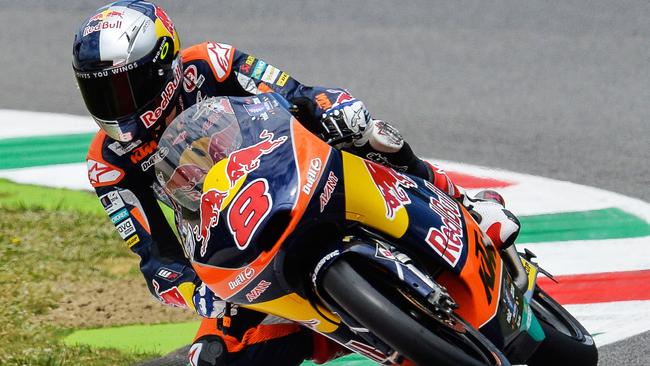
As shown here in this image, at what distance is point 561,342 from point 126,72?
192cm

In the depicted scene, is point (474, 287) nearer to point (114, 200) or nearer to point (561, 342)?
point (561, 342)

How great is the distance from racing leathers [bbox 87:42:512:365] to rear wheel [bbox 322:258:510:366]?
2.68 ft

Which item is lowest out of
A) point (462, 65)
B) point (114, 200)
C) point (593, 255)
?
point (462, 65)

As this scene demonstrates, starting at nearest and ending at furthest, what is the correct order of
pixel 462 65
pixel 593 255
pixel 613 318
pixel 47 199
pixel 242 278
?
pixel 242 278
pixel 613 318
pixel 593 255
pixel 47 199
pixel 462 65

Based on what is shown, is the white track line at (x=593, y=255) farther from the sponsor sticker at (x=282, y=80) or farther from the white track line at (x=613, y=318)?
the sponsor sticker at (x=282, y=80)

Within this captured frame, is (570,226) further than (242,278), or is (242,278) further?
(570,226)

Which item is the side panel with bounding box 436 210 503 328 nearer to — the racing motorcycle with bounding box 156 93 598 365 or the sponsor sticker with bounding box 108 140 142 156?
the racing motorcycle with bounding box 156 93 598 365

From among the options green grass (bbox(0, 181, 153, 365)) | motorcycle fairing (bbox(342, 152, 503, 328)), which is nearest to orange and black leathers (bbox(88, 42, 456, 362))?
motorcycle fairing (bbox(342, 152, 503, 328))

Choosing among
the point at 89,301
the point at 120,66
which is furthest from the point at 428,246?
the point at 89,301

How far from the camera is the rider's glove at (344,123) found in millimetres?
3705

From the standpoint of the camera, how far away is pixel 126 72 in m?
4.05

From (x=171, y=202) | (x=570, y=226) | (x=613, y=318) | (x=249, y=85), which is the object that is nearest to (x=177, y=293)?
(x=171, y=202)

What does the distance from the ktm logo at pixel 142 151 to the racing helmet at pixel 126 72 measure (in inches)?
2.1

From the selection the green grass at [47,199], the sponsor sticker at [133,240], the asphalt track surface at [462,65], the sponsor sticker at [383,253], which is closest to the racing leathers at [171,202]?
the sponsor sticker at [133,240]
